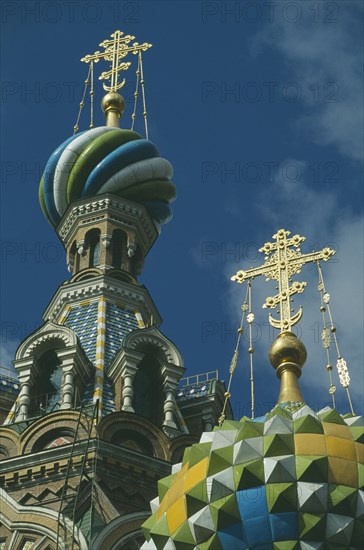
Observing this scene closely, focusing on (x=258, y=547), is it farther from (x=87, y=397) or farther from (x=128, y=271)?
(x=128, y=271)

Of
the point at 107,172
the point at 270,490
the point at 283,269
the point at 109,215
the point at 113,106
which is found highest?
the point at 113,106

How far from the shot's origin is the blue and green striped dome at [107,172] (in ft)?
120

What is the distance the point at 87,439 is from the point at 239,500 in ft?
18.8

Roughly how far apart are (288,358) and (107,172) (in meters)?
10.5

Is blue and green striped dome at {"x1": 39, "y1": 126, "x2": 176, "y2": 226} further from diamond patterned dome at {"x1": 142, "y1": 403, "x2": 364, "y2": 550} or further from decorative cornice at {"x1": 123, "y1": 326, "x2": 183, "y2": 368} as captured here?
diamond patterned dome at {"x1": 142, "y1": 403, "x2": 364, "y2": 550}

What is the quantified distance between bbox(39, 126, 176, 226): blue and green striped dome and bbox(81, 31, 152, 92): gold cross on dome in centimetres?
211

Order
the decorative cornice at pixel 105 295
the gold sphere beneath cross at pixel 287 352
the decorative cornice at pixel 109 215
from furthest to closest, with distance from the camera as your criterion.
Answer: the decorative cornice at pixel 109 215
the decorative cornice at pixel 105 295
the gold sphere beneath cross at pixel 287 352

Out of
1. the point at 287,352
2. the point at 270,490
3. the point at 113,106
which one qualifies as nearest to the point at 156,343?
the point at 287,352

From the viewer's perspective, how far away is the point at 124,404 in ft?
100

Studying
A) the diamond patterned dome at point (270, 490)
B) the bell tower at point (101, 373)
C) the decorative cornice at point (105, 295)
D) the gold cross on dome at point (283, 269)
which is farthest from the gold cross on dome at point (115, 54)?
the diamond patterned dome at point (270, 490)

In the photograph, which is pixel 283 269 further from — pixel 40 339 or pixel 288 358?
pixel 40 339

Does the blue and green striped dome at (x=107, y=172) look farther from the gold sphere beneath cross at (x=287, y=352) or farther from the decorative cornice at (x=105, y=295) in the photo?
the gold sphere beneath cross at (x=287, y=352)

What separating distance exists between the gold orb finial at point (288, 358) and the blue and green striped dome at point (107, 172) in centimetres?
1015

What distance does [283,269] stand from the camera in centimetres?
2820
